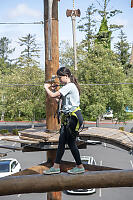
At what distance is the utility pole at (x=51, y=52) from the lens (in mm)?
6180

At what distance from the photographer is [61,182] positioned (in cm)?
347

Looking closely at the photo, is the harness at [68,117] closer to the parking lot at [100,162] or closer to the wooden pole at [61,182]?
the wooden pole at [61,182]

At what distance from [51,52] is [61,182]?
343 cm

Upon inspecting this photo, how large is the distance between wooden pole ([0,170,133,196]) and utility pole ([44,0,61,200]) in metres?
2.60

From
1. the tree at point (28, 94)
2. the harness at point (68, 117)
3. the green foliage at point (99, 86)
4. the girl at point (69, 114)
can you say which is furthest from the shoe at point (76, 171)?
the tree at point (28, 94)

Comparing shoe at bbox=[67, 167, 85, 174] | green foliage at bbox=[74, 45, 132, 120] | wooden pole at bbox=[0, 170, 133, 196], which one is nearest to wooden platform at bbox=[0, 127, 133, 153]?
shoe at bbox=[67, 167, 85, 174]

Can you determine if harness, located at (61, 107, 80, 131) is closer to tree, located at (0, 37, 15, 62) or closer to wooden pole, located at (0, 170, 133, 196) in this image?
wooden pole, located at (0, 170, 133, 196)

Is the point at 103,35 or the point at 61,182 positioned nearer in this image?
the point at 61,182

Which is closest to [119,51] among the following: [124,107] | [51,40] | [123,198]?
[124,107]

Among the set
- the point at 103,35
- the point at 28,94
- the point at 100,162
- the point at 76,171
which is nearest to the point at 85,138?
the point at 76,171

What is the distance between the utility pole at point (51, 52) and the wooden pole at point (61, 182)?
2.60 meters

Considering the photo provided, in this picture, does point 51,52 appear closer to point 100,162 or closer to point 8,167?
point 8,167

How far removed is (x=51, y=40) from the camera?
6.26 m

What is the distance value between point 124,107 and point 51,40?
23.8 metres
